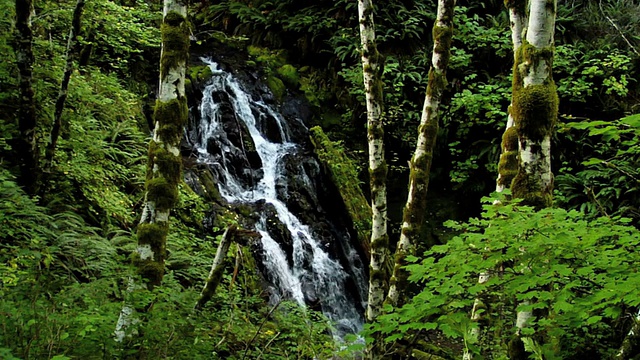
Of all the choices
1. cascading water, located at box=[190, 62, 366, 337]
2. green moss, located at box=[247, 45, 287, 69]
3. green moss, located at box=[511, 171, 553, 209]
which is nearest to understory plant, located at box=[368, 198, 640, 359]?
green moss, located at box=[511, 171, 553, 209]

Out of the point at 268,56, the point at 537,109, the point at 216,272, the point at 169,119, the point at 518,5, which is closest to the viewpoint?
the point at 537,109

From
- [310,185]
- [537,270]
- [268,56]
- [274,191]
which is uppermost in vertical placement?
[268,56]

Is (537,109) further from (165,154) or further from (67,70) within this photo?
(67,70)

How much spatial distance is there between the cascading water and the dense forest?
0.06m

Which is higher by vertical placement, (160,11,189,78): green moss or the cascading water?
(160,11,189,78): green moss

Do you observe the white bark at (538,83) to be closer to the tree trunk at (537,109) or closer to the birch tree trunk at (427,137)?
the tree trunk at (537,109)

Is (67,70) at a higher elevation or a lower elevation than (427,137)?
higher

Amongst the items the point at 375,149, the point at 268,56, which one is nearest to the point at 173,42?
the point at 375,149

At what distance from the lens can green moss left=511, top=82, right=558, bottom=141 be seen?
3092 mm

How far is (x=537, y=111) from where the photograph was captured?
3098mm

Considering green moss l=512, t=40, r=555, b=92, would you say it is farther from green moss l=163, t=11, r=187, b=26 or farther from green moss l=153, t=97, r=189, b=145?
green moss l=163, t=11, r=187, b=26

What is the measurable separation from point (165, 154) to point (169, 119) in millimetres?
305

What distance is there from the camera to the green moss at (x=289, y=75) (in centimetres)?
1442

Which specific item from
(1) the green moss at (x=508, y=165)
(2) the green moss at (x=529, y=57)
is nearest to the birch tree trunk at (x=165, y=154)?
(2) the green moss at (x=529, y=57)
